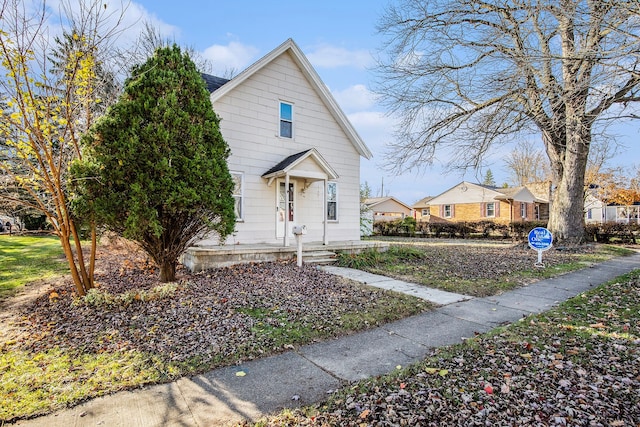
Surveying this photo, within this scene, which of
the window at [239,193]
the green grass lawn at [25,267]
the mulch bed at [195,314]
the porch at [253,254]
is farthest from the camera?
the window at [239,193]

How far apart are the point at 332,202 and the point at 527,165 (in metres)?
32.4

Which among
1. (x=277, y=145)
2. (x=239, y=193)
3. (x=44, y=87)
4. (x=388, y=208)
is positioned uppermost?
(x=277, y=145)

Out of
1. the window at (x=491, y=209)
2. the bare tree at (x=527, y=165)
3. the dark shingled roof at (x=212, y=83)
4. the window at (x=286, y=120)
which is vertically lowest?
the window at (x=491, y=209)

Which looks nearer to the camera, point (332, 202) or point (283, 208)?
point (283, 208)

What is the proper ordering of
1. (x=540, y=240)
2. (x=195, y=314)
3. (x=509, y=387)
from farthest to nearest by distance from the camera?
(x=540, y=240) < (x=195, y=314) < (x=509, y=387)

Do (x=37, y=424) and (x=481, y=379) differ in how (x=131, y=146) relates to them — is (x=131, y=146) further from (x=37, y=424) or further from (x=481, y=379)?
(x=481, y=379)

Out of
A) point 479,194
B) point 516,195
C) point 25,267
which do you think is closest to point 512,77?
point 25,267

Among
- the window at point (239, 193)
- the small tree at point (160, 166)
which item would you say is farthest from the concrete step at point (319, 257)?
the small tree at point (160, 166)

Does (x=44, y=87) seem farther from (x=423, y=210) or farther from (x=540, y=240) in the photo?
(x=423, y=210)

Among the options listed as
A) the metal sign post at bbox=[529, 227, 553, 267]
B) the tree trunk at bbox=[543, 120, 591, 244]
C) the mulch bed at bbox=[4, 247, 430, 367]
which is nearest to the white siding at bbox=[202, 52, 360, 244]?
the mulch bed at bbox=[4, 247, 430, 367]

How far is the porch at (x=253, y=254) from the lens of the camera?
8125mm

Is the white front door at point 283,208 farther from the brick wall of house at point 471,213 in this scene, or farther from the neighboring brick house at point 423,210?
the neighboring brick house at point 423,210

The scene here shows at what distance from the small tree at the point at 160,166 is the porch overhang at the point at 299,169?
3001mm

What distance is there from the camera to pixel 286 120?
450 inches
